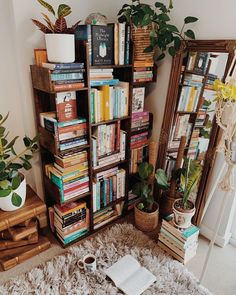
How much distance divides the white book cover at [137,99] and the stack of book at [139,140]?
221mm

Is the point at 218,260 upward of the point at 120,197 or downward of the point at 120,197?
downward

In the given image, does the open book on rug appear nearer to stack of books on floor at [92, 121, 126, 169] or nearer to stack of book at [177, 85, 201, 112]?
stack of books on floor at [92, 121, 126, 169]

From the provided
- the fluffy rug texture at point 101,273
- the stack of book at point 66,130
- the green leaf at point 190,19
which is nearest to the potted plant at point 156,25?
the green leaf at point 190,19

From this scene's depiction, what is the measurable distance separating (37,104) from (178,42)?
1.09m

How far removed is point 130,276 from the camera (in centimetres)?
159

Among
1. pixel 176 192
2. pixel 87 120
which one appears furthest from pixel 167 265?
pixel 87 120

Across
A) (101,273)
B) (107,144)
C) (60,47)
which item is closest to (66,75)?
(60,47)

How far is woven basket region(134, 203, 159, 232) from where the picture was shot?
193cm

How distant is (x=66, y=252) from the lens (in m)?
1.79

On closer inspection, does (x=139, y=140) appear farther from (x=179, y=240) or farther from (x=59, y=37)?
(x=59, y=37)

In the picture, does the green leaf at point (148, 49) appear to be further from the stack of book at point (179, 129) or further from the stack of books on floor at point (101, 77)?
the stack of book at point (179, 129)

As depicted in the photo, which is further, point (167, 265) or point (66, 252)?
point (66, 252)

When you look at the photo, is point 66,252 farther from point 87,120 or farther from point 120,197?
point 87,120

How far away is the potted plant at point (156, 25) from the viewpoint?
155cm
